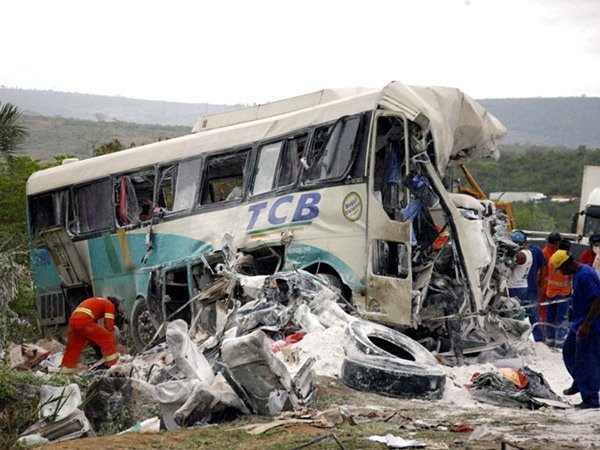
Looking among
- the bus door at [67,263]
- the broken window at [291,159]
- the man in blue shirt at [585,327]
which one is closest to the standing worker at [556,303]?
the broken window at [291,159]

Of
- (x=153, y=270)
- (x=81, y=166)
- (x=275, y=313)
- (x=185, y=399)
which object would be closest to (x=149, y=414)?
(x=185, y=399)

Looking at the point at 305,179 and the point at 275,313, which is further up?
the point at 305,179

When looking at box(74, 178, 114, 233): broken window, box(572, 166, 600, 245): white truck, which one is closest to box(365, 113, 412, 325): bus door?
box(74, 178, 114, 233): broken window

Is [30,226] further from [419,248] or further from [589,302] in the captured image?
[589,302]

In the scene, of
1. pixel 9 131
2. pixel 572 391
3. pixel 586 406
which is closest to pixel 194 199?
pixel 9 131

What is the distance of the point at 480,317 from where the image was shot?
12.4m

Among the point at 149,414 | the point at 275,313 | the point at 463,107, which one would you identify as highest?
the point at 463,107

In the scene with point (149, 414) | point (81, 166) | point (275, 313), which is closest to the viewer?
point (149, 414)

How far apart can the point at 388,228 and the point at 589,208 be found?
1478 cm

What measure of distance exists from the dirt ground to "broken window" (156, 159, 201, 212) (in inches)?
229

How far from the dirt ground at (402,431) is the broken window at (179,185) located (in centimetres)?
582

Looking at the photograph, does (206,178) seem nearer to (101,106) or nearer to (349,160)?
(349,160)

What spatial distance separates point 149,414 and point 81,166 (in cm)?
804

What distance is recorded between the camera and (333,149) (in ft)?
40.9
